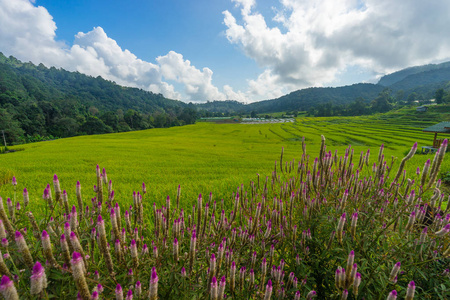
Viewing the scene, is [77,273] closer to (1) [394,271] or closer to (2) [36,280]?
(2) [36,280]

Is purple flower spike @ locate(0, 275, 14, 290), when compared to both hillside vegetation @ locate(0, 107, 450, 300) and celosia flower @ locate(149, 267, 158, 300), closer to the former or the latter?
hillside vegetation @ locate(0, 107, 450, 300)

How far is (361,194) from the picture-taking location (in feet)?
8.65

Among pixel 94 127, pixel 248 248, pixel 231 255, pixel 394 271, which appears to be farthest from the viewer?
pixel 94 127

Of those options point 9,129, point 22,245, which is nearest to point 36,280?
point 22,245

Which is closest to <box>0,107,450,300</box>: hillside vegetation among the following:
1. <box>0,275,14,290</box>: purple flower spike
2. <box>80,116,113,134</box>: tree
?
<box>0,275,14,290</box>: purple flower spike

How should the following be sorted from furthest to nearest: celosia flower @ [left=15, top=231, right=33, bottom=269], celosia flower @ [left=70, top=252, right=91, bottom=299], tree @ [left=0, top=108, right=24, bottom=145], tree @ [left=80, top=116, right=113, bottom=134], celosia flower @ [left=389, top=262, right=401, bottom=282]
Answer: tree @ [left=80, top=116, right=113, bottom=134], tree @ [left=0, top=108, right=24, bottom=145], celosia flower @ [left=389, top=262, right=401, bottom=282], celosia flower @ [left=15, top=231, right=33, bottom=269], celosia flower @ [left=70, top=252, right=91, bottom=299]

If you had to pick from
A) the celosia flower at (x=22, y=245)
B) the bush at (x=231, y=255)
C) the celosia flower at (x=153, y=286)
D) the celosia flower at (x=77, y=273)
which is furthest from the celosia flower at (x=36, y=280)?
the celosia flower at (x=153, y=286)

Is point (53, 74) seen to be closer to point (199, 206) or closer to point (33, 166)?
point (33, 166)

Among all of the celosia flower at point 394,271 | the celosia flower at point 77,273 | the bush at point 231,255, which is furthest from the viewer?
the celosia flower at point 394,271

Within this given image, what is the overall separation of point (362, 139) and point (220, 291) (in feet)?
119

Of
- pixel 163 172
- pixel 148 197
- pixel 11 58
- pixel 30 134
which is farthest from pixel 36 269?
pixel 11 58

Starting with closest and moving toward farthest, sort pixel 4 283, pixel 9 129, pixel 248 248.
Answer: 1. pixel 4 283
2. pixel 248 248
3. pixel 9 129

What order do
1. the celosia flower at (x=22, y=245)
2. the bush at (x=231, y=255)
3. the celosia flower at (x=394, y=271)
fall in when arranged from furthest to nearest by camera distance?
1. the celosia flower at (x=394, y=271)
2. the bush at (x=231, y=255)
3. the celosia flower at (x=22, y=245)

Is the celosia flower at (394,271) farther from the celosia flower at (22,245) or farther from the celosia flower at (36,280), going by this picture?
the celosia flower at (22,245)
